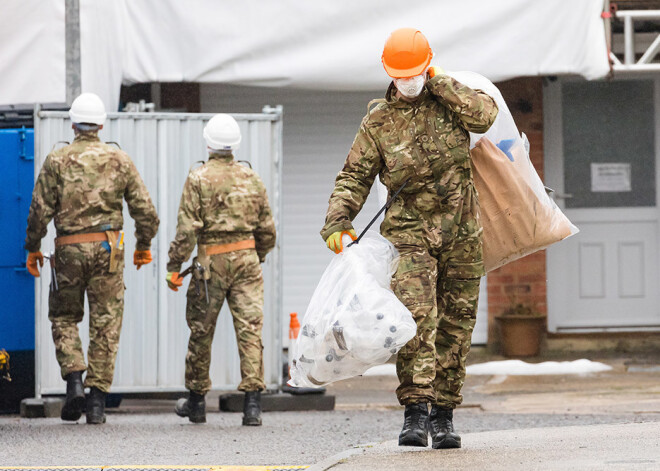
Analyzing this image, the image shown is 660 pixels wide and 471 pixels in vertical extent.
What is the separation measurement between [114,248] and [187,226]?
1.70ft

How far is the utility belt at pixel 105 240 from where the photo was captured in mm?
8094

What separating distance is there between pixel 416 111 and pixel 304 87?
5431 mm

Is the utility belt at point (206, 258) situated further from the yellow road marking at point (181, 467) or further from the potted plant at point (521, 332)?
the potted plant at point (521, 332)

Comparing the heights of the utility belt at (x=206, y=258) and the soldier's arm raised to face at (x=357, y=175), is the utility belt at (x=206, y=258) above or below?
below

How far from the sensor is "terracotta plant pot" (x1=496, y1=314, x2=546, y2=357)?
1152cm

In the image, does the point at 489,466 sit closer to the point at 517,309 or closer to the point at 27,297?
the point at 27,297

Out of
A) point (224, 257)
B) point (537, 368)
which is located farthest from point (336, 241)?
point (537, 368)

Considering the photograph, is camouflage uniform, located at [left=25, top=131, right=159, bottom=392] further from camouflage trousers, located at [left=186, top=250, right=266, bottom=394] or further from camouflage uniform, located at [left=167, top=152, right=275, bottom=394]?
camouflage trousers, located at [left=186, top=250, right=266, bottom=394]

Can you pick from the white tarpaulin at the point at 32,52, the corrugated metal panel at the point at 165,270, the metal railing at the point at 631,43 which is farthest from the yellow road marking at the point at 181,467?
the metal railing at the point at 631,43

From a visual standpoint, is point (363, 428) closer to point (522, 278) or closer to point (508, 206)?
point (508, 206)

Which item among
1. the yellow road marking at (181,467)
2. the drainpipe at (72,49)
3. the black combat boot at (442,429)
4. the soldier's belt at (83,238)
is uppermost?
the drainpipe at (72,49)

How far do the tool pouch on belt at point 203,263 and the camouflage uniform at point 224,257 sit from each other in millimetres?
10

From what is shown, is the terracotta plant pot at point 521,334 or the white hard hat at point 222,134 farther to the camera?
the terracotta plant pot at point 521,334

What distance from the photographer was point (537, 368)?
11.1m
